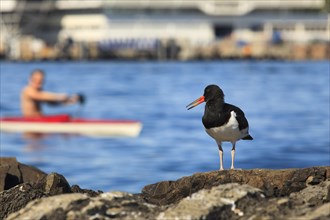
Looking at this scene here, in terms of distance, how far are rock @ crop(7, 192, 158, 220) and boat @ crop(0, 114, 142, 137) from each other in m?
20.7

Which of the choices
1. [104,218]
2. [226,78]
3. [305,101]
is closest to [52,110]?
[305,101]

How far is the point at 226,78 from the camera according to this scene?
234 feet

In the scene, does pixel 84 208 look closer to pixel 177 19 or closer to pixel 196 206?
pixel 196 206

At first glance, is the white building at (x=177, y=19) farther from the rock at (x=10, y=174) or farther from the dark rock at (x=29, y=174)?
the rock at (x=10, y=174)

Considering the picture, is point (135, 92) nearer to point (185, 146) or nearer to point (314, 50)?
point (185, 146)

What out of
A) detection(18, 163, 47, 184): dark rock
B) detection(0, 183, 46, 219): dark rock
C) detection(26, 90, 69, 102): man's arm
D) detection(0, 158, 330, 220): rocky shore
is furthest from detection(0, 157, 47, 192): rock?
detection(26, 90, 69, 102): man's arm

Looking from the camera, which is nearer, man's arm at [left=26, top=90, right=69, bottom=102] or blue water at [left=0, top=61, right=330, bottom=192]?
blue water at [left=0, top=61, right=330, bottom=192]

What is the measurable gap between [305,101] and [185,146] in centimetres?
2092

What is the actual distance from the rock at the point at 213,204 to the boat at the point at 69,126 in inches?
818

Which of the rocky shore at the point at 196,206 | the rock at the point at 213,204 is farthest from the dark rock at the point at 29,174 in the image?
the rock at the point at 213,204

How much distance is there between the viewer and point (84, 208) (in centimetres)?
793

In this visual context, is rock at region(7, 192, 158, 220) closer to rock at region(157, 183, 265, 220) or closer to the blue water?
rock at region(157, 183, 265, 220)

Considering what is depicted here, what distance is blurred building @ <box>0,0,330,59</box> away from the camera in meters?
140

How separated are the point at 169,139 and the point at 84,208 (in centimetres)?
2363
